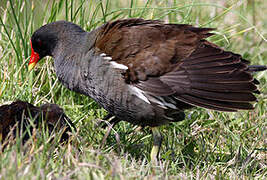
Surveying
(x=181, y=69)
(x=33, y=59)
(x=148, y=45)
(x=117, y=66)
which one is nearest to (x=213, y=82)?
(x=181, y=69)

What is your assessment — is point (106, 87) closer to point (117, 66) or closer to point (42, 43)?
point (117, 66)

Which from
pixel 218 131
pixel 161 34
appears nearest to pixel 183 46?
pixel 161 34

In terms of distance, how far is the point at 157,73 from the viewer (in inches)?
146

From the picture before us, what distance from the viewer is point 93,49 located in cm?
398

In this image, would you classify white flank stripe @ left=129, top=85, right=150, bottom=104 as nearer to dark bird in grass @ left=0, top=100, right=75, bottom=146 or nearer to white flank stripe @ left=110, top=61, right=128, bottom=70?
white flank stripe @ left=110, top=61, right=128, bottom=70

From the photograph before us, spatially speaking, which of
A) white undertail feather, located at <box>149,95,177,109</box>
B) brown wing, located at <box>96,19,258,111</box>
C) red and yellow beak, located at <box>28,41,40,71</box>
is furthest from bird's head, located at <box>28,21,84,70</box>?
white undertail feather, located at <box>149,95,177,109</box>

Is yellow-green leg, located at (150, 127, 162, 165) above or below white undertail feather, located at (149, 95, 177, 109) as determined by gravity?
below

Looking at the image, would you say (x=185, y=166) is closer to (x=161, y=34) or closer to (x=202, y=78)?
(x=202, y=78)

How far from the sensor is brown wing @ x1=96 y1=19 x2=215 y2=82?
371 cm

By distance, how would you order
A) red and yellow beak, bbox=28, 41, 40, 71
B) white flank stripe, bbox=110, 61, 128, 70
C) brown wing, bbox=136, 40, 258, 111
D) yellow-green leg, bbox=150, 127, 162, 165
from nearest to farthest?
1. brown wing, bbox=136, 40, 258, 111
2. white flank stripe, bbox=110, 61, 128, 70
3. yellow-green leg, bbox=150, 127, 162, 165
4. red and yellow beak, bbox=28, 41, 40, 71

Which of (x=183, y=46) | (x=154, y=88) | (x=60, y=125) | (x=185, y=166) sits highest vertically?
(x=183, y=46)

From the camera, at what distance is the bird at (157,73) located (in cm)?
365

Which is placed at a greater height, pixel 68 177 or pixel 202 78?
pixel 202 78

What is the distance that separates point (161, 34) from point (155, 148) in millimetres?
979
